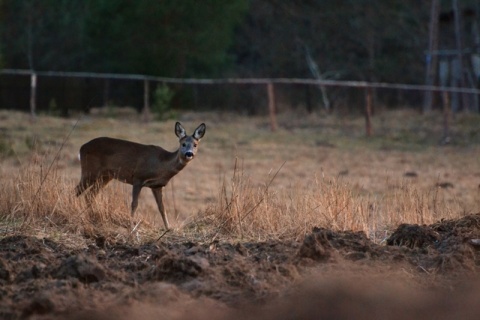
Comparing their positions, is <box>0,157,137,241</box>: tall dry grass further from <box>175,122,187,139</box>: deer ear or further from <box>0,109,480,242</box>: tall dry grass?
<box>175,122,187,139</box>: deer ear

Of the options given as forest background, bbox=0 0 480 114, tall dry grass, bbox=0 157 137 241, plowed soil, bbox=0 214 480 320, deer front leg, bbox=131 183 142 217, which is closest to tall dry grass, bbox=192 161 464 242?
plowed soil, bbox=0 214 480 320

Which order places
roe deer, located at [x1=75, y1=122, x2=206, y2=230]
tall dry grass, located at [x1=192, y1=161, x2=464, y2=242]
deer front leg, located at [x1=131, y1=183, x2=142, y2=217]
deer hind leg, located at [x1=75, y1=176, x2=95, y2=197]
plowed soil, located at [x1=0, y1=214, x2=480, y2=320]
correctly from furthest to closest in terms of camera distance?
roe deer, located at [x1=75, y1=122, x2=206, y2=230], deer hind leg, located at [x1=75, y1=176, x2=95, y2=197], deer front leg, located at [x1=131, y1=183, x2=142, y2=217], tall dry grass, located at [x1=192, y1=161, x2=464, y2=242], plowed soil, located at [x1=0, y1=214, x2=480, y2=320]

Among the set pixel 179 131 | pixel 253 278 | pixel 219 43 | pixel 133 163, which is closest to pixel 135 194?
pixel 133 163

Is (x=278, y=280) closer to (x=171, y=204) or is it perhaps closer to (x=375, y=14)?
(x=171, y=204)

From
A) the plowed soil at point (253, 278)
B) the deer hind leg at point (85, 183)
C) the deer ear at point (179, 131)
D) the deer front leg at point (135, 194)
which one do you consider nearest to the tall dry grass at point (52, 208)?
the plowed soil at point (253, 278)

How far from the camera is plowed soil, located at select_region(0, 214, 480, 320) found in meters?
6.42

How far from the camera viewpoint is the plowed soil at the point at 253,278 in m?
6.42

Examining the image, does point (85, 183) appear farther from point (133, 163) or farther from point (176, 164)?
point (176, 164)

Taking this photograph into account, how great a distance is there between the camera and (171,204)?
56.9 ft

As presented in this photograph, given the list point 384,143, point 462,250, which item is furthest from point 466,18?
point 462,250

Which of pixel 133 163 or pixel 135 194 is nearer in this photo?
pixel 135 194

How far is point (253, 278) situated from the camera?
743 centimetres

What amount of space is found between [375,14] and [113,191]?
123 feet

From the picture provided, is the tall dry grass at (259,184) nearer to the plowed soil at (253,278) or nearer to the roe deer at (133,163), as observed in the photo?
the roe deer at (133,163)
